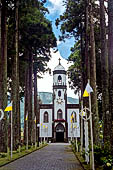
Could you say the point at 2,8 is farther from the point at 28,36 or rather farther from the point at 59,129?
the point at 59,129

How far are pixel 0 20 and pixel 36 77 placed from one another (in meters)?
14.6

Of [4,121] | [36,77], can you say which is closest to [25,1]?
[4,121]

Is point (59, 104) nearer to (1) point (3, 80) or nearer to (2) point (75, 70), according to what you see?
(2) point (75, 70)

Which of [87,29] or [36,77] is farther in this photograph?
[36,77]

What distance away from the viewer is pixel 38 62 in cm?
2992

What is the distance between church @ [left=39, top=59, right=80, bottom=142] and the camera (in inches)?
2010

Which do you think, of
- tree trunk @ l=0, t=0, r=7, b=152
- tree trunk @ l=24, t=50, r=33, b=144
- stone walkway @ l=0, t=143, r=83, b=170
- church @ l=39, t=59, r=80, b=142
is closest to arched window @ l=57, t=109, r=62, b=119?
church @ l=39, t=59, r=80, b=142

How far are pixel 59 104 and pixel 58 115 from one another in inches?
85.9

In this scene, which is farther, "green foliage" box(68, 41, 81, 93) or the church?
the church

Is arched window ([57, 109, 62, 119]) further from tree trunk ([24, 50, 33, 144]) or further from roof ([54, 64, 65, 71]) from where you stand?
tree trunk ([24, 50, 33, 144])

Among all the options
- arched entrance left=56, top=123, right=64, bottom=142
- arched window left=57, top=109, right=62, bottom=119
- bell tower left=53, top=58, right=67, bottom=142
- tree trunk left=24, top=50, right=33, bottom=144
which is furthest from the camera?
arched window left=57, top=109, right=62, bottom=119

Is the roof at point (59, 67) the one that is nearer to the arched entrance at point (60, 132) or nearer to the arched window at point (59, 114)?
the arched window at point (59, 114)

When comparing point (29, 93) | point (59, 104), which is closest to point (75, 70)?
point (29, 93)

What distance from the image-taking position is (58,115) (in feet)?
173
